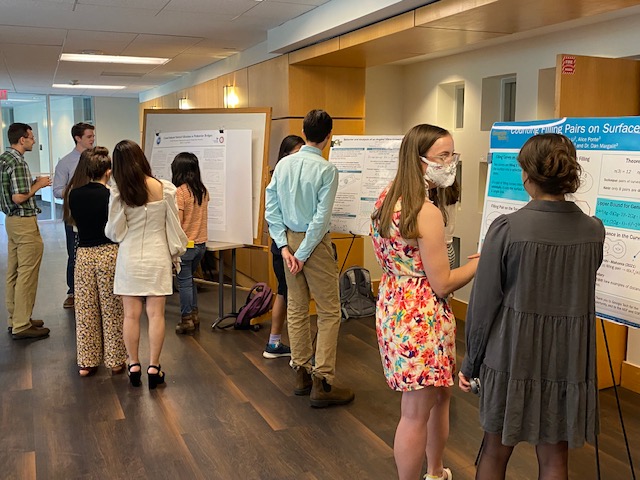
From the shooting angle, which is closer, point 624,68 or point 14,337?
point 624,68

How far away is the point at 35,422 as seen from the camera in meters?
3.54

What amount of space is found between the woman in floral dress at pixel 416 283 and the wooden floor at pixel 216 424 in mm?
749

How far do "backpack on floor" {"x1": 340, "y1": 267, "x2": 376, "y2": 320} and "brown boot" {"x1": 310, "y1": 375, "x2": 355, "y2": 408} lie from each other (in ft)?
6.45

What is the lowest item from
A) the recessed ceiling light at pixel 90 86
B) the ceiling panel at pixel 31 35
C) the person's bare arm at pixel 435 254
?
the person's bare arm at pixel 435 254

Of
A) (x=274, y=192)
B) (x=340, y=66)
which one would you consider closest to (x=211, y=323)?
(x=274, y=192)

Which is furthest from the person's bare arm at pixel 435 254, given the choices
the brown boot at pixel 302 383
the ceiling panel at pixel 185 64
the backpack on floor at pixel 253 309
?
the ceiling panel at pixel 185 64

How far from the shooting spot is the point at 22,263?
497cm

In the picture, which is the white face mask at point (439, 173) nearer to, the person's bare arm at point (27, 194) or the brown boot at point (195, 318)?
the brown boot at point (195, 318)

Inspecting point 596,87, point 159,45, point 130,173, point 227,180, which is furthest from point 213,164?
point 596,87

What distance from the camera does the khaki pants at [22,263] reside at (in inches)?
193

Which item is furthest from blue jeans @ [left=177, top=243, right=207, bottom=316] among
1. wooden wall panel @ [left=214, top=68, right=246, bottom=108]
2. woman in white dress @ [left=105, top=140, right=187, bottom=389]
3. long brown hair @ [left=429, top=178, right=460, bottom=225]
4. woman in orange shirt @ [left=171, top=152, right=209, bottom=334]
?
long brown hair @ [left=429, top=178, right=460, bottom=225]

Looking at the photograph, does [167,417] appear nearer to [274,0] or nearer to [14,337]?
[14,337]

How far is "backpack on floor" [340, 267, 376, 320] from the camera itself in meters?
5.77

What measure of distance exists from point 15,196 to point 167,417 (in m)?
2.30
